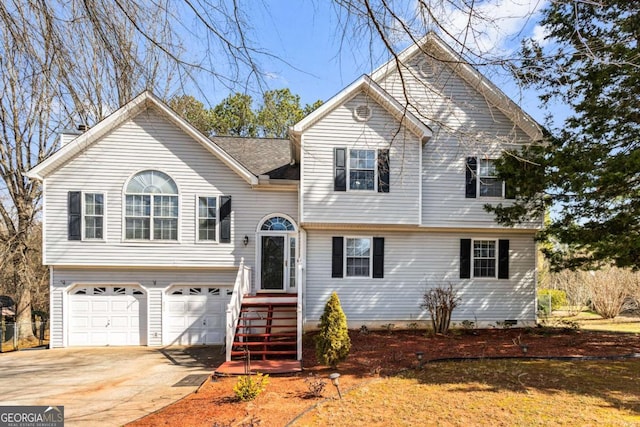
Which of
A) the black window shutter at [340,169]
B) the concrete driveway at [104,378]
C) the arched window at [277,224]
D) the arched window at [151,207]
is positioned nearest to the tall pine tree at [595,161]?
the black window shutter at [340,169]

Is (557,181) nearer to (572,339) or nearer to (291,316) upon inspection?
(572,339)

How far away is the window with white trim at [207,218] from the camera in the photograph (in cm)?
1081

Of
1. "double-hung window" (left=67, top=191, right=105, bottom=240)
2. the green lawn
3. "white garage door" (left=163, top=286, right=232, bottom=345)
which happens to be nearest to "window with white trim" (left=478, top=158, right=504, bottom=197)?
the green lawn

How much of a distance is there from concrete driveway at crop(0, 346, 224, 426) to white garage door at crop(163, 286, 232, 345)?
0.46m

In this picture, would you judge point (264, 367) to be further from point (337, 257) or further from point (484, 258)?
point (484, 258)

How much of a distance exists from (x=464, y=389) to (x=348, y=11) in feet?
20.8

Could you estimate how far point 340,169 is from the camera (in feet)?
34.0

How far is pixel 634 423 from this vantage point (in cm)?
477

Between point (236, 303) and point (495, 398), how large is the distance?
6.24 metres

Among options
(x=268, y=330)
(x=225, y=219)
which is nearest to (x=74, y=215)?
(x=225, y=219)

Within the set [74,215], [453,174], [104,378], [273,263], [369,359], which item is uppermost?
[453,174]

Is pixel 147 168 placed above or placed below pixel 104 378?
above

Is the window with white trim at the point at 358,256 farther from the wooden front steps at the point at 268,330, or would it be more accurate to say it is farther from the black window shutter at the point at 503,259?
the black window shutter at the point at 503,259

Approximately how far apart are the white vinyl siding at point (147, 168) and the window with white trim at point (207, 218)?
200 millimetres
